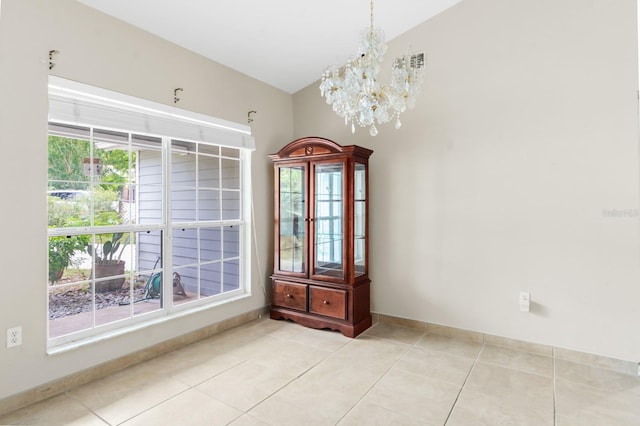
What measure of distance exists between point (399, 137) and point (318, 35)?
4.27 feet

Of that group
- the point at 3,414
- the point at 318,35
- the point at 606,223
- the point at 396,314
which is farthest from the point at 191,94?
the point at 606,223

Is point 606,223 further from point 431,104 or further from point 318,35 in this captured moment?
point 318,35

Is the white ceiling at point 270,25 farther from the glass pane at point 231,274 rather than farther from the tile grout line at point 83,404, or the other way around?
the tile grout line at point 83,404

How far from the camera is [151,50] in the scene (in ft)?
Result: 9.68

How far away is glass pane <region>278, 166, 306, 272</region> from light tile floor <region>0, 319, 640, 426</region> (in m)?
0.92

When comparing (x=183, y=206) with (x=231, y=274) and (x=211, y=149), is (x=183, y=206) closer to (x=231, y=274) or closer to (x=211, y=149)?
(x=211, y=149)

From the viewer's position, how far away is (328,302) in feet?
11.9

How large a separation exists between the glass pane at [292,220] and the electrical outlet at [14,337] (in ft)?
7.47

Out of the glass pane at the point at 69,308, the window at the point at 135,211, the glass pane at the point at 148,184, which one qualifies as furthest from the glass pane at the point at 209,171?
the glass pane at the point at 69,308

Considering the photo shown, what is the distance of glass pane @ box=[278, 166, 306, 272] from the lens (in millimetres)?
3883

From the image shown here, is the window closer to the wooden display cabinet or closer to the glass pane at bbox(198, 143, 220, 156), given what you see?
the glass pane at bbox(198, 143, 220, 156)

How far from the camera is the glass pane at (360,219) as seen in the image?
3.72 meters

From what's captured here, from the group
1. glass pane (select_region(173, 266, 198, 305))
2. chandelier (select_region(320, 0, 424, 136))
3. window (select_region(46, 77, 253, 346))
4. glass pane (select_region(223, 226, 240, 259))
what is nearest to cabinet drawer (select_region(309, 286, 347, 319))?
window (select_region(46, 77, 253, 346))

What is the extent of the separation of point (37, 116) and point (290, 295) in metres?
2.67
